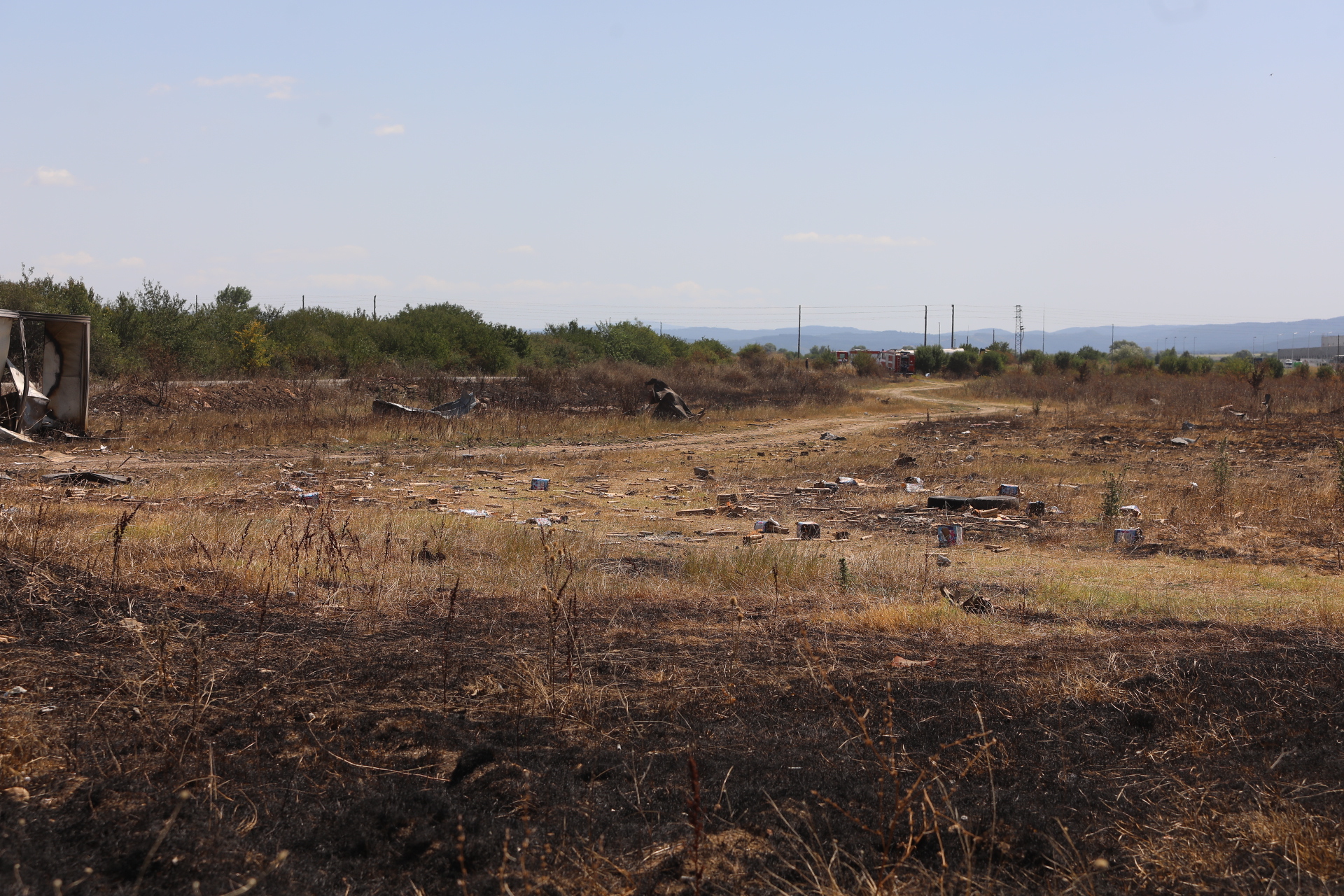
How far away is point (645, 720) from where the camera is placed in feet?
13.1

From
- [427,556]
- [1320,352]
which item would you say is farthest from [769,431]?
[1320,352]

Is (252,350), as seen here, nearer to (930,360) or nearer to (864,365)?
(864,365)

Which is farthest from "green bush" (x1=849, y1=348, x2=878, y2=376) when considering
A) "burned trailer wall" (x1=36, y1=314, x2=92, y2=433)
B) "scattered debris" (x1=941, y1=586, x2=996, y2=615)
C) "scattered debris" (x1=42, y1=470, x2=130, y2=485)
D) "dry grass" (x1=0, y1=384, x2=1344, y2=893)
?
"scattered debris" (x1=941, y1=586, x2=996, y2=615)

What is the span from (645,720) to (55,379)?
1730 cm

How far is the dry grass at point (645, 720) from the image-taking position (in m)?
2.92

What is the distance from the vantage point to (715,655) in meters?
5.02

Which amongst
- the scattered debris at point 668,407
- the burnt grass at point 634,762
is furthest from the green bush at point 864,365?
the burnt grass at point 634,762

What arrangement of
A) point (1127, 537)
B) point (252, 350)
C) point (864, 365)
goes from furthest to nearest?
point (864, 365) → point (252, 350) → point (1127, 537)

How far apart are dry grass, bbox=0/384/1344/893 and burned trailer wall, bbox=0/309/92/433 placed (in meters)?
9.11

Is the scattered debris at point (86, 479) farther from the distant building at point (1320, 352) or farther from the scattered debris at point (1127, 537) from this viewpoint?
the distant building at point (1320, 352)

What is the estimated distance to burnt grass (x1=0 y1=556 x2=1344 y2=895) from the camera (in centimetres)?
287

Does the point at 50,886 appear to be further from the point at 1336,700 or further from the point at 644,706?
the point at 1336,700

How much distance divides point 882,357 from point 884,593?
6484 centimetres

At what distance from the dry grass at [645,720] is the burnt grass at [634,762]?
0.05ft
